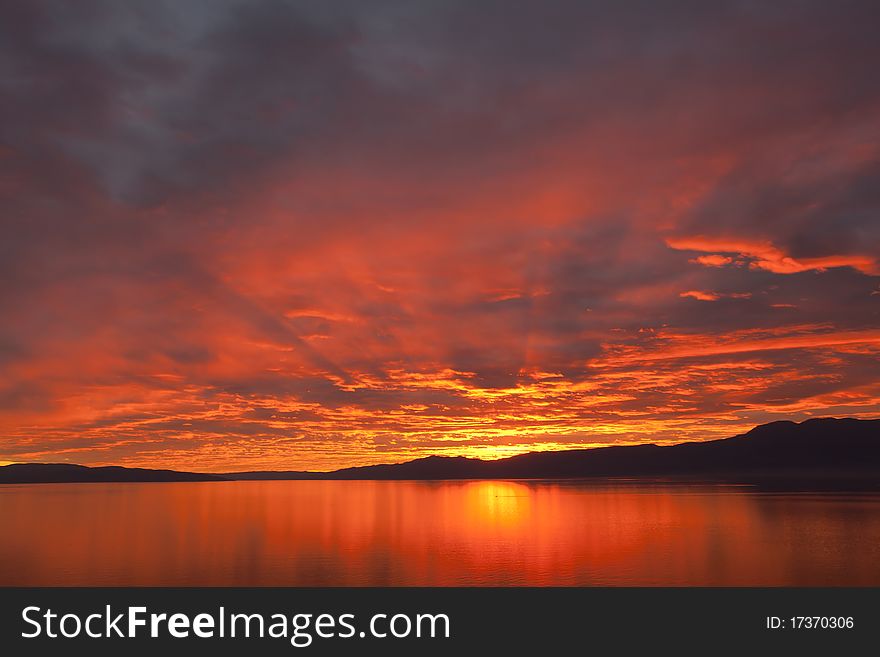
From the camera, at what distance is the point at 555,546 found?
55.8m
